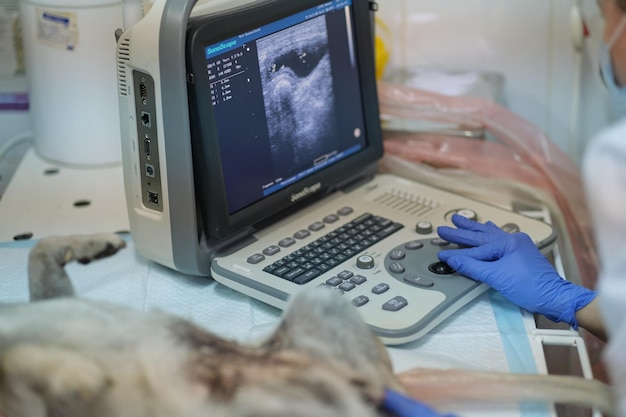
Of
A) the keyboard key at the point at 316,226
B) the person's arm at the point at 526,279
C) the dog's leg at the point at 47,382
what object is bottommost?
the person's arm at the point at 526,279

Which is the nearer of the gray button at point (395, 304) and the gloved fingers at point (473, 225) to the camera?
the gray button at point (395, 304)

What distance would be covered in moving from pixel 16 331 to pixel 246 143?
1.37 feet

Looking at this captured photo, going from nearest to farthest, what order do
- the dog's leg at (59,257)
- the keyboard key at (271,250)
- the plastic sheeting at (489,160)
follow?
the dog's leg at (59,257) → the keyboard key at (271,250) → the plastic sheeting at (489,160)

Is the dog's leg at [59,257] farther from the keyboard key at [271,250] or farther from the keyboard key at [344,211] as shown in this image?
→ the keyboard key at [344,211]

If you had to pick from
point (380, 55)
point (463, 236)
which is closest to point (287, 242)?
point (463, 236)

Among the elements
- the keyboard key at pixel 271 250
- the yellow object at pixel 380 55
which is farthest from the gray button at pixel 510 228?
the yellow object at pixel 380 55

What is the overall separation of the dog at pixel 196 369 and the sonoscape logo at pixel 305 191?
1.21ft

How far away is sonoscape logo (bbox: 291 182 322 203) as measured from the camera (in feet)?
3.89

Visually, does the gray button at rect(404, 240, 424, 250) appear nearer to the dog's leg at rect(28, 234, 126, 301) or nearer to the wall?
the dog's leg at rect(28, 234, 126, 301)

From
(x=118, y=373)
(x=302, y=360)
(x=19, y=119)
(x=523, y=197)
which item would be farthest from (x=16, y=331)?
(x=19, y=119)

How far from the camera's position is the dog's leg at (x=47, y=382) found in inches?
28.5

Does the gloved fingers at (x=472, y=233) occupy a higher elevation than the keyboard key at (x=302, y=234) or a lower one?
lower

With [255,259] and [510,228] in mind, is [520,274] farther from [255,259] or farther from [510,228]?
[255,259]

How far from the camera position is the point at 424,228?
1.18 m
